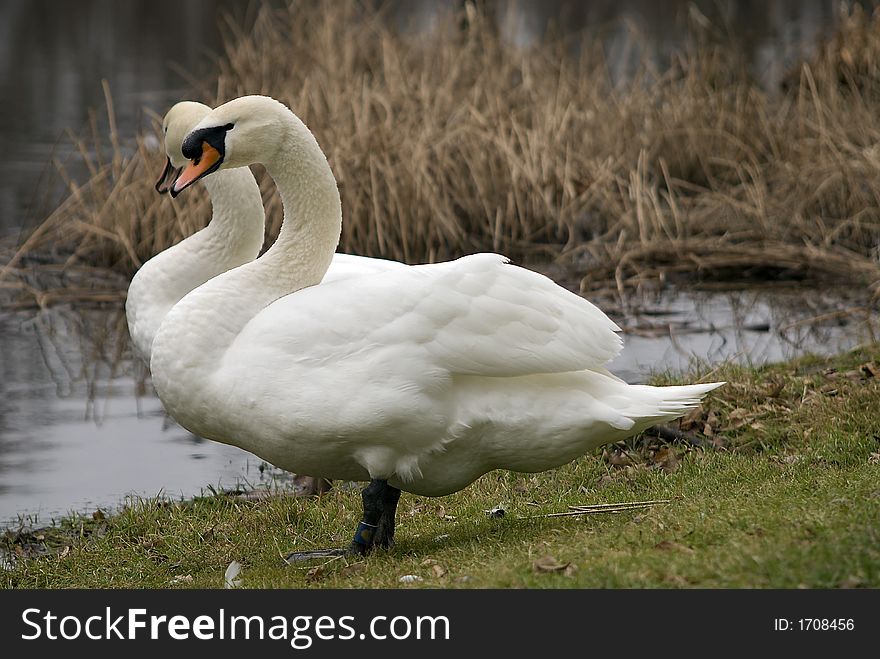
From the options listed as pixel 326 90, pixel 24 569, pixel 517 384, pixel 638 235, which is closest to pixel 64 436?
pixel 24 569

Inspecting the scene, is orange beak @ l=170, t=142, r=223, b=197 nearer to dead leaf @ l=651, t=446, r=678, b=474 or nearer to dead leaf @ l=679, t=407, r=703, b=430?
dead leaf @ l=651, t=446, r=678, b=474

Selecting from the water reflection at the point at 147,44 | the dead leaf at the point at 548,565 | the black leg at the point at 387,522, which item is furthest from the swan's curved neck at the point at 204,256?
the water reflection at the point at 147,44

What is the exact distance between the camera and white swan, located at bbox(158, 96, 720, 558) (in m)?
4.65

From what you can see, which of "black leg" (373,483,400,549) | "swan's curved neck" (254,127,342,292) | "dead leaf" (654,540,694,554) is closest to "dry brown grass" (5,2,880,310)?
"swan's curved neck" (254,127,342,292)

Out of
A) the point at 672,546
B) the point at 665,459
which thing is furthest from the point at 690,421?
the point at 672,546

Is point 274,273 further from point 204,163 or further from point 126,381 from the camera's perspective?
point 126,381

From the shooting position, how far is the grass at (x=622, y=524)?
404 centimetres

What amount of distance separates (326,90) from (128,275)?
7.50 feet

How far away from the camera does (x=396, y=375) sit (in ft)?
15.2

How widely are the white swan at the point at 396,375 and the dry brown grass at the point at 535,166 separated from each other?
5219 millimetres

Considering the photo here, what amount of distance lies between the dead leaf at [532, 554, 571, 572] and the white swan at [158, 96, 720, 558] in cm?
61

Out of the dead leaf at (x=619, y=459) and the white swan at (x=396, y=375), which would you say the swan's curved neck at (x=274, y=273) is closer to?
the white swan at (x=396, y=375)

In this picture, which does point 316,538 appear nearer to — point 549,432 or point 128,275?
point 549,432

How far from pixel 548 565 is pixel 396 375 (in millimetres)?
869
